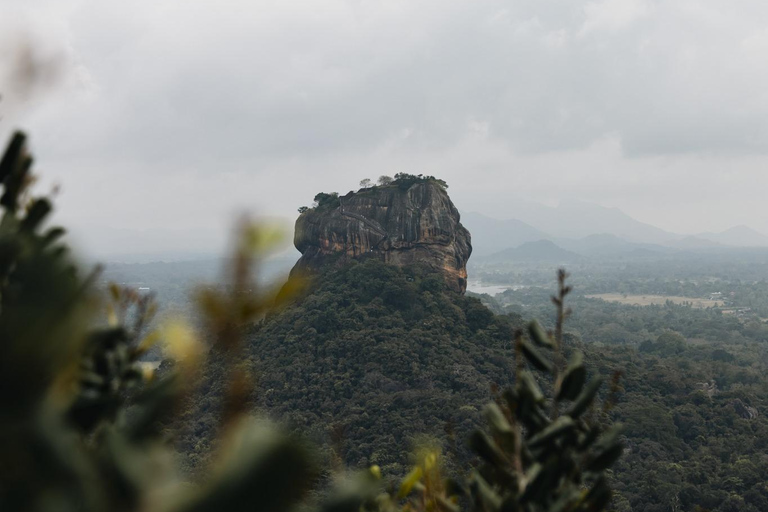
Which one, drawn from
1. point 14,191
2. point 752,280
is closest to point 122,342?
point 14,191

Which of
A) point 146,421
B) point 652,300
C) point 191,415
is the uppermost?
point 146,421

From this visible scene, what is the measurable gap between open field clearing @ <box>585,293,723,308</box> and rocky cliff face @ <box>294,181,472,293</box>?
75.8m

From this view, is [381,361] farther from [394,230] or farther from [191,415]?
[191,415]

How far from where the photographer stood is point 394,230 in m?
37.9

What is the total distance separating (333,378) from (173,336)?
90.6ft

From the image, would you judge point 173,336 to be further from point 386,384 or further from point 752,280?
point 752,280

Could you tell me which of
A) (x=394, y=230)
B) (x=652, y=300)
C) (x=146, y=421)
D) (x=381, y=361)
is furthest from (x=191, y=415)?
(x=652, y=300)

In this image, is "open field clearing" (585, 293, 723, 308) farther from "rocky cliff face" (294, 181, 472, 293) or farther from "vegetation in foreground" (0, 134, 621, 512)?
"vegetation in foreground" (0, 134, 621, 512)

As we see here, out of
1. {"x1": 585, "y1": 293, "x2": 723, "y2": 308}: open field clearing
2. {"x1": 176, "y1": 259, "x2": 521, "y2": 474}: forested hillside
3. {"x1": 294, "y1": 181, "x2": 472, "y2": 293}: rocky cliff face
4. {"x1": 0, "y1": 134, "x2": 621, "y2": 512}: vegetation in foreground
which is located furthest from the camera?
{"x1": 585, "y1": 293, "x2": 723, "y2": 308}: open field clearing

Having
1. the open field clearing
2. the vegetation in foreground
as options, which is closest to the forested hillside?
the vegetation in foreground

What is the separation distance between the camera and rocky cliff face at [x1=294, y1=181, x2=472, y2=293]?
3765cm

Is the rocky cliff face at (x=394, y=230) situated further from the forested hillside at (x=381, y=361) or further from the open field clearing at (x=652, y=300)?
the open field clearing at (x=652, y=300)

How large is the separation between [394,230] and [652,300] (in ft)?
295

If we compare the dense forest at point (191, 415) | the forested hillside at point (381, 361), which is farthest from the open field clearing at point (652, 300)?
the dense forest at point (191, 415)
